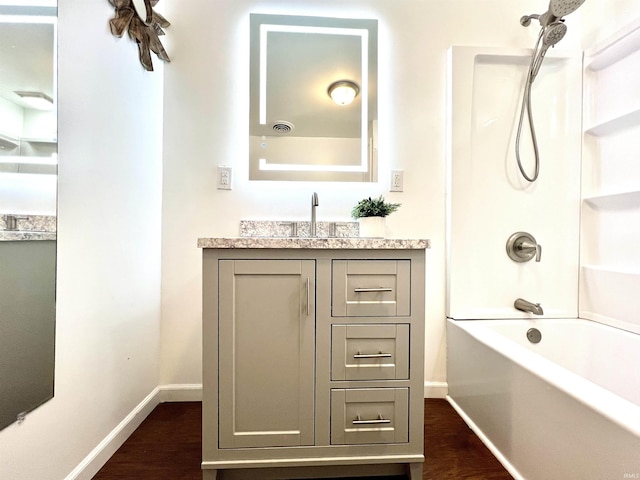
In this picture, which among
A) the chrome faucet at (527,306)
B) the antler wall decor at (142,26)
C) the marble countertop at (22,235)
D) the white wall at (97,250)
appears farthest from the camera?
the chrome faucet at (527,306)

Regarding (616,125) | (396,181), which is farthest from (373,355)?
(616,125)

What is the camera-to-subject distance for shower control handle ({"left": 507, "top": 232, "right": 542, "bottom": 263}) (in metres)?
1.48

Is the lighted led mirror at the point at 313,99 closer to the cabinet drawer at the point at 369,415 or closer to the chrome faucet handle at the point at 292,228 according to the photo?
the chrome faucet handle at the point at 292,228

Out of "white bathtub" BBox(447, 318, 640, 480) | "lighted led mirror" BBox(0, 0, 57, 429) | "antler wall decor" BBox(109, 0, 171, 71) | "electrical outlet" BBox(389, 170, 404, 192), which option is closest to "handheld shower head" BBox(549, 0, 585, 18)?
"electrical outlet" BBox(389, 170, 404, 192)

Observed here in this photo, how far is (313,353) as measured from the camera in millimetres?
933

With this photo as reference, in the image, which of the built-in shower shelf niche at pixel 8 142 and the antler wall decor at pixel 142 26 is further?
the antler wall decor at pixel 142 26

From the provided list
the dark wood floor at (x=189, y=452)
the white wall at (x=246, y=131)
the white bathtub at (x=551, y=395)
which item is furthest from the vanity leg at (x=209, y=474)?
the white bathtub at (x=551, y=395)

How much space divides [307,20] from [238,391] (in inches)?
69.6

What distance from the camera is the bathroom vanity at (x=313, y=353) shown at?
0.91 meters

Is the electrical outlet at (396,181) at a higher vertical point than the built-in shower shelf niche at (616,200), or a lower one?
higher

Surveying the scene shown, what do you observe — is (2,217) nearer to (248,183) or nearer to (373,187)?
(248,183)

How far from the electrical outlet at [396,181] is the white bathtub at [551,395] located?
76 centimetres

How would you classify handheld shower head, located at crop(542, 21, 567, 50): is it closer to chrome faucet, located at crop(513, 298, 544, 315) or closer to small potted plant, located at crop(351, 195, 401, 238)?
small potted plant, located at crop(351, 195, 401, 238)

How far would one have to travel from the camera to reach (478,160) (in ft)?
4.89
